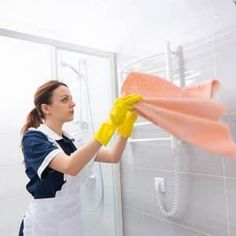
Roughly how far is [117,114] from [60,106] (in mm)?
369

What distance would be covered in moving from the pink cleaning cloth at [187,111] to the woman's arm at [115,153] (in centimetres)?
34

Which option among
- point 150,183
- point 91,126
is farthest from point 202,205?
point 91,126

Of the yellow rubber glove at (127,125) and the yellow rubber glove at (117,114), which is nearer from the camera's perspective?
the yellow rubber glove at (117,114)

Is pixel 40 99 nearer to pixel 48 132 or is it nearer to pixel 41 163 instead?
pixel 48 132

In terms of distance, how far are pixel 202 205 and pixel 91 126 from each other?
84cm

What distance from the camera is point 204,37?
122cm

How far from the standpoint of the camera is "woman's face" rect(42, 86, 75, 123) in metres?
1.28

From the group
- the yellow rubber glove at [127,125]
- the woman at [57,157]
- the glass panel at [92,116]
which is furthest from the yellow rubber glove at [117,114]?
the glass panel at [92,116]

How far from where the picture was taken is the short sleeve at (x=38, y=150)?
1106 mm

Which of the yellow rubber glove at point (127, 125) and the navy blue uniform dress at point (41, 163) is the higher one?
the yellow rubber glove at point (127, 125)

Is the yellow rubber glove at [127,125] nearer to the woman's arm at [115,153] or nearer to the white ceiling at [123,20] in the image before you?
the woman's arm at [115,153]

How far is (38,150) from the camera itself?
114 centimetres

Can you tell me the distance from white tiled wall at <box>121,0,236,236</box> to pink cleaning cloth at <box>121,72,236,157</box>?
210mm

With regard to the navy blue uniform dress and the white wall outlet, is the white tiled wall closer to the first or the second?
the white wall outlet
